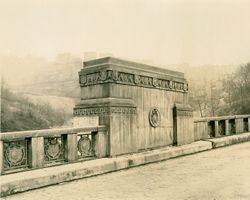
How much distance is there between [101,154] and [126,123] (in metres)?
0.97

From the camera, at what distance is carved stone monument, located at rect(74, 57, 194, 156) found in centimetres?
809

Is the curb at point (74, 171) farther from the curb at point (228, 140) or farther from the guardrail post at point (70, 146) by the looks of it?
the curb at point (228, 140)

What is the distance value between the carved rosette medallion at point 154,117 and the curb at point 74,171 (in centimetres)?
68

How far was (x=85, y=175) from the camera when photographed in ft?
22.1

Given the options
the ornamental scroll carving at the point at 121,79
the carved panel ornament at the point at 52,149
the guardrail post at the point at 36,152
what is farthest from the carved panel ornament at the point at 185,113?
the guardrail post at the point at 36,152

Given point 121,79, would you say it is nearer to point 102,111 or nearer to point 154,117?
point 102,111

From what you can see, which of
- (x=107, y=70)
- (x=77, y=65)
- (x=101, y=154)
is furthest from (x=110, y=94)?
(x=77, y=65)

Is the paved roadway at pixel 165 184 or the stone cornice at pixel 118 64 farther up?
the stone cornice at pixel 118 64

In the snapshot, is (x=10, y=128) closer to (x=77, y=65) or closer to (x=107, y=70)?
(x=107, y=70)

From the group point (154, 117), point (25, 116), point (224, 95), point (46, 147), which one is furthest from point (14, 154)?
point (224, 95)

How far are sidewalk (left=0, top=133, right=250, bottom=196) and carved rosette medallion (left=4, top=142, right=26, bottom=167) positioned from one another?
0.27m

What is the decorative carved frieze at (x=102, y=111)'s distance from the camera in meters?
7.96

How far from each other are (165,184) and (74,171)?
5.44ft

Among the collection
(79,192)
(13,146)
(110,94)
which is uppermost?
(110,94)
